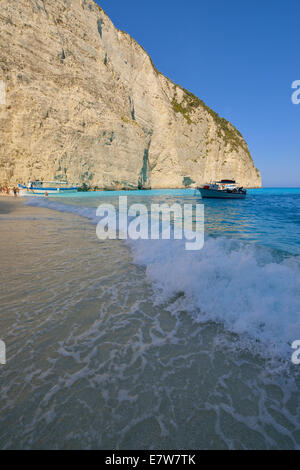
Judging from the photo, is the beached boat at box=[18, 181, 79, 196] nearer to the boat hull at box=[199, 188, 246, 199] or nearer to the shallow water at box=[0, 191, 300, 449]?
the boat hull at box=[199, 188, 246, 199]

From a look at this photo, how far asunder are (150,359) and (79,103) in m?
51.6

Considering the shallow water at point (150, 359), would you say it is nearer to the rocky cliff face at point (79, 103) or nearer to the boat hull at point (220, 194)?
the boat hull at point (220, 194)

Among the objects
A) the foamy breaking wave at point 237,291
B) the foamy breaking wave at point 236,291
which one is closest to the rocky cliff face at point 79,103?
the foamy breaking wave at point 236,291

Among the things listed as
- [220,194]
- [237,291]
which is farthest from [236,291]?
[220,194]

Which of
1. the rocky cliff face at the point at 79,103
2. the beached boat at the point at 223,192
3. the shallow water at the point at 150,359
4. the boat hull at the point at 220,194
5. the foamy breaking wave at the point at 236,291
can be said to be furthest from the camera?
the rocky cliff face at the point at 79,103

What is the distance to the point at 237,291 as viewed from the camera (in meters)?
3.60

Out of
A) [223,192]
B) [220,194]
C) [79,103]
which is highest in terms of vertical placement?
[79,103]

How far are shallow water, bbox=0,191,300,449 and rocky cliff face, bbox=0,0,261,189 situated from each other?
4472cm

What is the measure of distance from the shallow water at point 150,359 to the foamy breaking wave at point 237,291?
2 cm

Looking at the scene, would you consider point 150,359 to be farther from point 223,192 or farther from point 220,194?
point 220,194

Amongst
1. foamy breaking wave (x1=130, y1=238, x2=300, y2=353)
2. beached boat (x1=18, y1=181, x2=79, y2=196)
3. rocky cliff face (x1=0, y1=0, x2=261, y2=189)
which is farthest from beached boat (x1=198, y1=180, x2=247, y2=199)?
foamy breaking wave (x1=130, y1=238, x2=300, y2=353)

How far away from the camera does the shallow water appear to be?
167cm

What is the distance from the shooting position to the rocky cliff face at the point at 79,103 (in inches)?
1490

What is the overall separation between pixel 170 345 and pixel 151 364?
40cm
